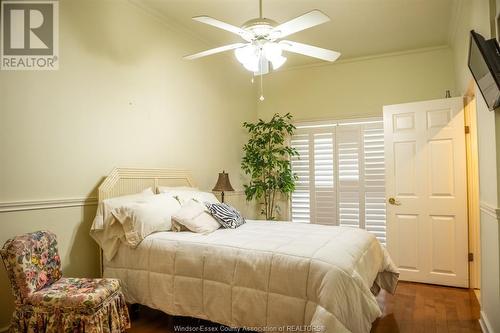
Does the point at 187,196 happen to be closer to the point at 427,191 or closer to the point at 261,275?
the point at 261,275

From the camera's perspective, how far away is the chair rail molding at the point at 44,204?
2.25 metres

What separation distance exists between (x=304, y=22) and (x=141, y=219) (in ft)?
6.19

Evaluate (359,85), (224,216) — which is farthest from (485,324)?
(359,85)

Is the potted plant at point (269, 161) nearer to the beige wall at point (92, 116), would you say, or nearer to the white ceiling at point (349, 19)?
the beige wall at point (92, 116)

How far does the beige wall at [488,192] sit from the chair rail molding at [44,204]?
9.84 ft

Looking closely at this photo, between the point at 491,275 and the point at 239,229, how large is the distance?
1.86 metres

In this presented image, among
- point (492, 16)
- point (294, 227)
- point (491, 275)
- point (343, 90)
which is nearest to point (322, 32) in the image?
point (343, 90)

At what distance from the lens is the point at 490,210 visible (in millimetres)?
2137

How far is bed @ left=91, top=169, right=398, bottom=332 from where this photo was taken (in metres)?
1.84

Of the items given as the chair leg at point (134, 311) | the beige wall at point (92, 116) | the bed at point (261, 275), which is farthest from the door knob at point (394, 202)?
the chair leg at point (134, 311)

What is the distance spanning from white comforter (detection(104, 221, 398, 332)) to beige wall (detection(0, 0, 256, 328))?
69 centimetres

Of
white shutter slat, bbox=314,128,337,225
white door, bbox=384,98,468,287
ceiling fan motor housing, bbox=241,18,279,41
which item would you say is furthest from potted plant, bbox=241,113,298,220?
ceiling fan motor housing, bbox=241,18,279,41

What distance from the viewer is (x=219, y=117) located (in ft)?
14.8

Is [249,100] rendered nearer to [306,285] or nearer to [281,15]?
[281,15]
